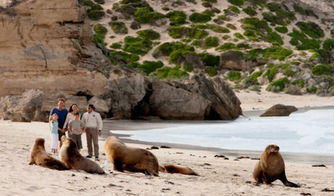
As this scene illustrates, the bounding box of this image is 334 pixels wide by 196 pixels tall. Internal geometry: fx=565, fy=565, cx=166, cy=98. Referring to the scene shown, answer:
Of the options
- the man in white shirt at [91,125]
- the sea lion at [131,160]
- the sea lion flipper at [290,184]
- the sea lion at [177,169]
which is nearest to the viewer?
the sea lion flipper at [290,184]

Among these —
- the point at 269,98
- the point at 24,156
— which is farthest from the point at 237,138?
the point at 269,98

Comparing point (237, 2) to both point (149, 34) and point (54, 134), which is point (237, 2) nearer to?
point (149, 34)

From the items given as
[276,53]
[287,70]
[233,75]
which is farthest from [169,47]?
[287,70]

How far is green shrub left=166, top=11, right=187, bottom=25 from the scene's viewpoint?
219ft

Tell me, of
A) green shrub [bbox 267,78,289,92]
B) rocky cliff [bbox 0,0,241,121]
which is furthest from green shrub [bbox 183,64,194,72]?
rocky cliff [bbox 0,0,241,121]

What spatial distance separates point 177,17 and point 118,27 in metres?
7.74

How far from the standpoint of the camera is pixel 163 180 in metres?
8.95

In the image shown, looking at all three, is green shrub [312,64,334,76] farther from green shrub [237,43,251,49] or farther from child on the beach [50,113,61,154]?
child on the beach [50,113,61,154]

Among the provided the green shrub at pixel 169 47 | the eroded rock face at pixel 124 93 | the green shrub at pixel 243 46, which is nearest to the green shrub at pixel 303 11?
the green shrub at pixel 243 46

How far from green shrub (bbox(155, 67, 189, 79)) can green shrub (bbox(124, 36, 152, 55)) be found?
227 inches

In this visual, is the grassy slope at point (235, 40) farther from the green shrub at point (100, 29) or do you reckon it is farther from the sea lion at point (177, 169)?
the sea lion at point (177, 169)

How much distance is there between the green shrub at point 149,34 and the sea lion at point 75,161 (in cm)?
5400

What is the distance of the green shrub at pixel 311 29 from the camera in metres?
71.2

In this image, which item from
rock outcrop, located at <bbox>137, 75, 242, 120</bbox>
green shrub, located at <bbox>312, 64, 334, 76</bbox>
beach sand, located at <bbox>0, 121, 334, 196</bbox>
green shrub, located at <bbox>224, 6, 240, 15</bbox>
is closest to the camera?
beach sand, located at <bbox>0, 121, 334, 196</bbox>
